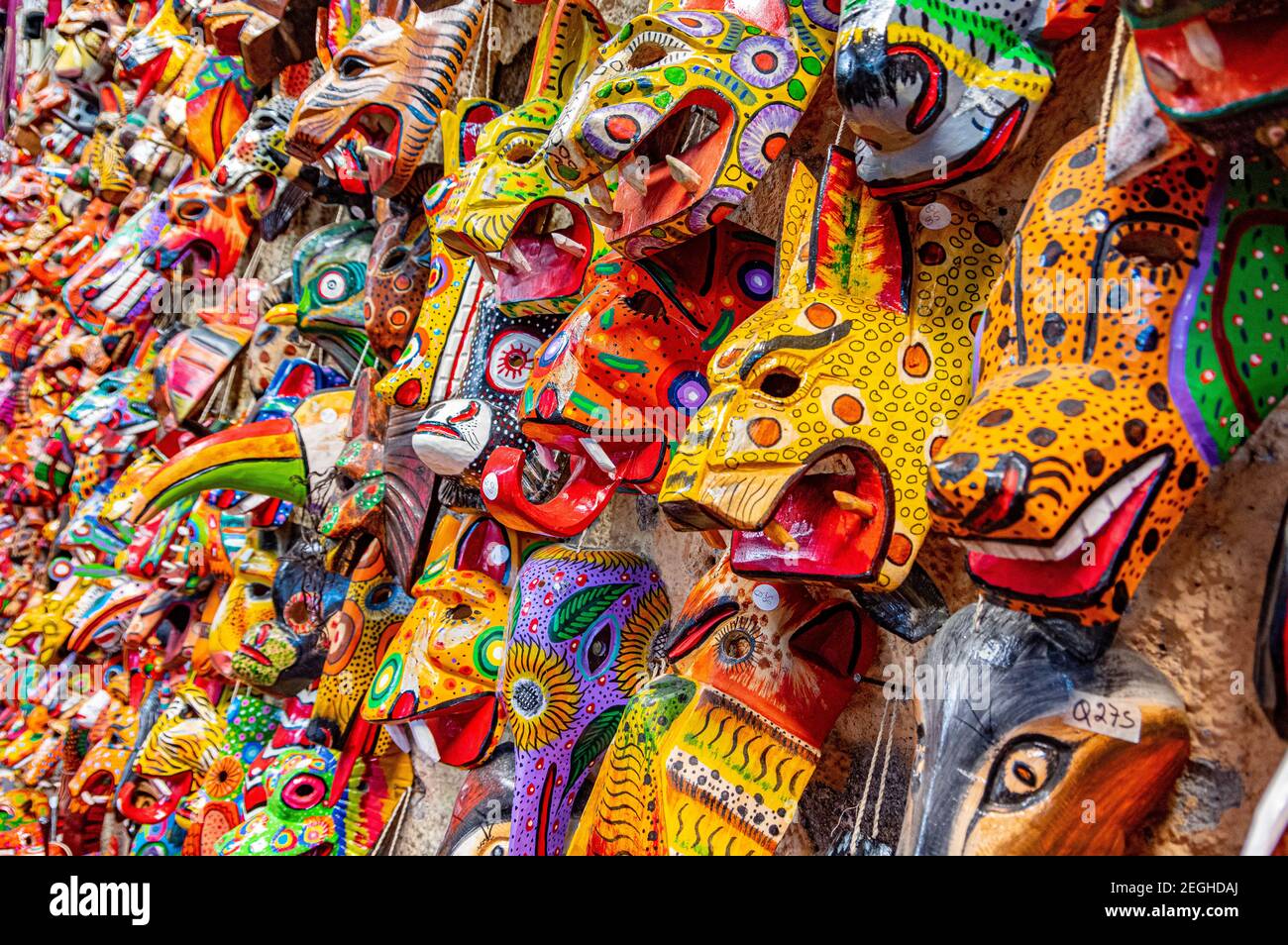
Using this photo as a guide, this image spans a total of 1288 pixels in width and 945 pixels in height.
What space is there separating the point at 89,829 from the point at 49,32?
9.15 ft

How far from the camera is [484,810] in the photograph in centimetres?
158

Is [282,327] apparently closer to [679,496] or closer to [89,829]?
[89,829]

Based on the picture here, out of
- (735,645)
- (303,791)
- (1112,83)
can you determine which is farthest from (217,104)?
(1112,83)

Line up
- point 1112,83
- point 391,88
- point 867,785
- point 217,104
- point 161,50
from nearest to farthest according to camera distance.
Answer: point 1112,83 → point 867,785 → point 391,88 → point 217,104 → point 161,50

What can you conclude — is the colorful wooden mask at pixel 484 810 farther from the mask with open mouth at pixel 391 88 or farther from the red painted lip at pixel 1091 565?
the red painted lip at pixel 1091 565

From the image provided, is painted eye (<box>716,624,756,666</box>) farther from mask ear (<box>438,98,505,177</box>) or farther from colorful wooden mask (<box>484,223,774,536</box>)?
mask ear (<box>438,98,505,177</box>)

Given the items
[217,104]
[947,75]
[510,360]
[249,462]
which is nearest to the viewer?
[947,75]

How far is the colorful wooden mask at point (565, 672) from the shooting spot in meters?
1.32

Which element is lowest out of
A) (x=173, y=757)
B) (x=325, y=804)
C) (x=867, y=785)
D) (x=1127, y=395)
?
(x=173, y=757)

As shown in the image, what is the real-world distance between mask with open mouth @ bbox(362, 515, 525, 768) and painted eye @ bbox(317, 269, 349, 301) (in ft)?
1.76

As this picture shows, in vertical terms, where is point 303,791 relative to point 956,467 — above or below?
below

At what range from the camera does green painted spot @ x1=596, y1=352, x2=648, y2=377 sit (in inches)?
46.7

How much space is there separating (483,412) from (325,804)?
2.31ft

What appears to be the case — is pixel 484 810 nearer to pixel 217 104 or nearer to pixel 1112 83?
pixel 1112 83
